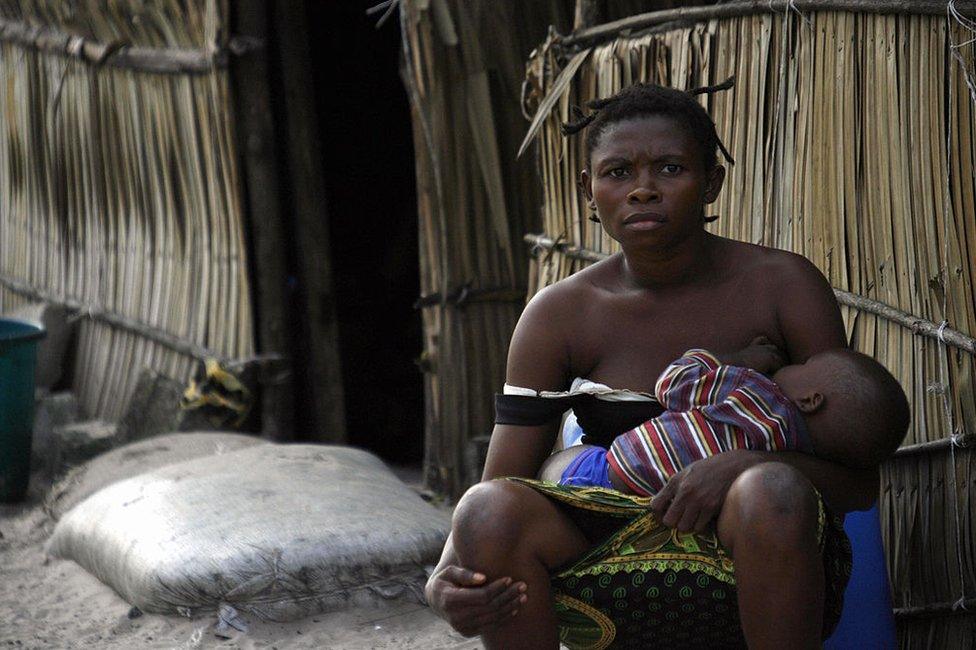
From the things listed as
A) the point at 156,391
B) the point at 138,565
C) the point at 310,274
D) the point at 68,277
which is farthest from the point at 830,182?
the point at 68,277

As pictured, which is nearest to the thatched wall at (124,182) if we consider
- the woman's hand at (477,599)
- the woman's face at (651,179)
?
the woman's face at (651,179)

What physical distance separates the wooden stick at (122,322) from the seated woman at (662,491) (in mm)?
3465

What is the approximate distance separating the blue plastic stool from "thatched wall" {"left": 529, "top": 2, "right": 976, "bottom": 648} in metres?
0.23

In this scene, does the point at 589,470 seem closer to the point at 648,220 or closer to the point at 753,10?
the point at 648,220

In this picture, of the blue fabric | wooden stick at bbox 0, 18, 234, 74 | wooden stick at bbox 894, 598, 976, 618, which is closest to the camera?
the blue fabric

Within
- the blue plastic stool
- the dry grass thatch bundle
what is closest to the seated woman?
the blue plastic stool

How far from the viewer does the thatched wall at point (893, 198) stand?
2943mm

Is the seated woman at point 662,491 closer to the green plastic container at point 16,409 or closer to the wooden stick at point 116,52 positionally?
the wooden stick at point 116,52

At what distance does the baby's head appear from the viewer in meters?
2.41

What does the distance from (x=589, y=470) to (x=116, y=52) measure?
447cm

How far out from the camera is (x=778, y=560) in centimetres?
225

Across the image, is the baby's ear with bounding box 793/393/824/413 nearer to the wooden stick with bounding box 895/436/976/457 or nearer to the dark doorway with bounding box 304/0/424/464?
the wooden stick with bounding box 895/436/976/457

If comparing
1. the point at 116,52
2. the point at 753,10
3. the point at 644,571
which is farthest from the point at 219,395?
the point at 644,571

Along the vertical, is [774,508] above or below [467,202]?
below
